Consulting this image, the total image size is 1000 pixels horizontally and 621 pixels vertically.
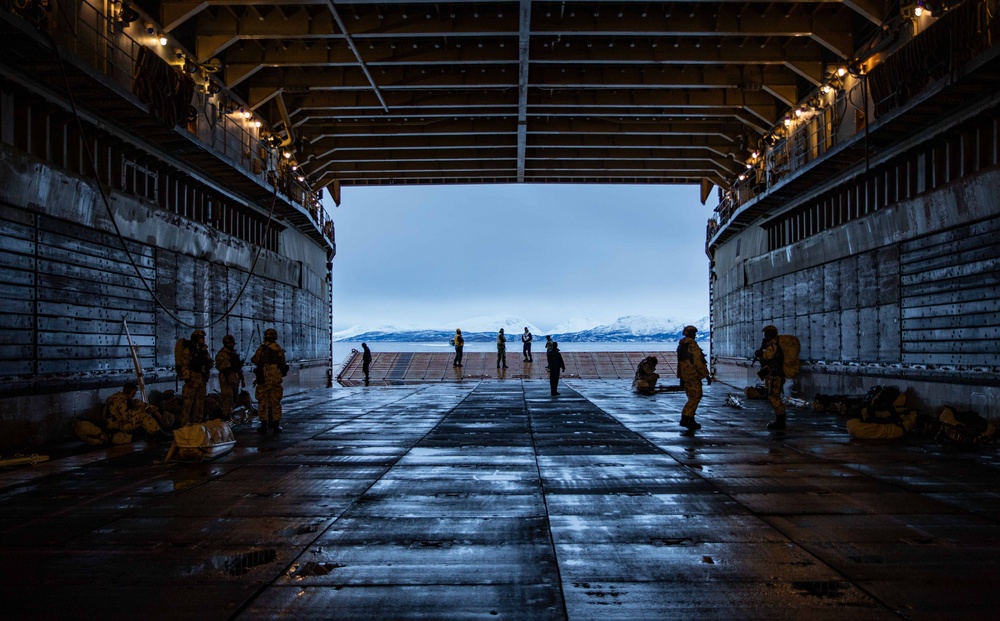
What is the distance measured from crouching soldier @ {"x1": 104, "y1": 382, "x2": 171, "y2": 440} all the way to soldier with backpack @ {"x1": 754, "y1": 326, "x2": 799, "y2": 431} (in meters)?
11.0

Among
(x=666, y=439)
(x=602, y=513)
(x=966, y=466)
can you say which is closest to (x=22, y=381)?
(x=602, y=513)

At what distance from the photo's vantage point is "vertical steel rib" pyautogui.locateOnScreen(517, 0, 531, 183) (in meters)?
16.9

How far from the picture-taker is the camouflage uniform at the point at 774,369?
12.8m

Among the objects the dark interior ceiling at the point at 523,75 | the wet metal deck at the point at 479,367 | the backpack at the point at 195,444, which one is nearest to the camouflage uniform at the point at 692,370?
the backpack at the point at 195,444

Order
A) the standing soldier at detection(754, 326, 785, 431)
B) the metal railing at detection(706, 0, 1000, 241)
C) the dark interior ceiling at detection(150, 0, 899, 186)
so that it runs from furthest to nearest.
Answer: the dark interior ceiling at detection(150, 0, 899, 186)
the standing soldier at detection(754, 326, 785, 431)
the metal railing at detection(706, 0, 1000, 241)

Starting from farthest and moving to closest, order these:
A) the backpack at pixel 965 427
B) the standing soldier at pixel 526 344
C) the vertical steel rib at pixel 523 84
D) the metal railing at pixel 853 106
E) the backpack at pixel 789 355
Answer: the standing soldier at pixel 526 344, the vertical steel rib at pixel 523 84, the backpack at pixel 789 355, the metal railing at pixel 853 106, the backpack at pixel 965 427

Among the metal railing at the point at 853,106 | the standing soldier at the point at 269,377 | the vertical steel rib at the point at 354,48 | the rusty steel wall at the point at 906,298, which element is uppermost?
the vertical steel rib at the point at 354,48

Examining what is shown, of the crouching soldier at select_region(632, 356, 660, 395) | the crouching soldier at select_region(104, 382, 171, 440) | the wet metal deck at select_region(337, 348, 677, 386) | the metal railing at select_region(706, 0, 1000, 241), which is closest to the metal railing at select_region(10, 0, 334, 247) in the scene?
the crouching soldier at select_region(104, 382, 171, 440)

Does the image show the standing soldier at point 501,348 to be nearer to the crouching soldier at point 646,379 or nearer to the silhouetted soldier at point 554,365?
the crouching soldier at point 646,379

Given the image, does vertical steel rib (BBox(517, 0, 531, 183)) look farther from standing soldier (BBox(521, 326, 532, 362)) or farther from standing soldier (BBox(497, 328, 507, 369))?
standing soldier (BBox(521, 326, 532, 362))

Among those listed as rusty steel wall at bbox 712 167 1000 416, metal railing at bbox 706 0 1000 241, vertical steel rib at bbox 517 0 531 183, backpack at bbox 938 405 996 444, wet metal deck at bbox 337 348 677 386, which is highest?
vertical steel rib at bbox 517 0 531 183

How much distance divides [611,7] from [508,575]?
54.2 feet

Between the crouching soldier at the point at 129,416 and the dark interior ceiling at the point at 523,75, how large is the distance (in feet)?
29.4

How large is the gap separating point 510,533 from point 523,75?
17.0m
